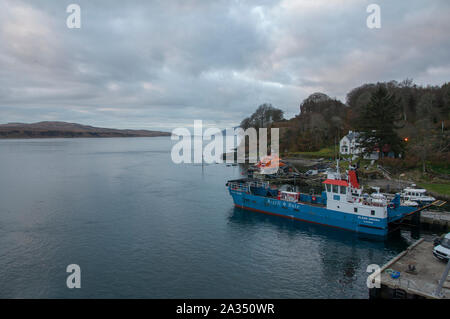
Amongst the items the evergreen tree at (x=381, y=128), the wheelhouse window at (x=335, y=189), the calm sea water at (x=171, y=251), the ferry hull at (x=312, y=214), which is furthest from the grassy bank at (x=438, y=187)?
the wheelhouse window at (x=335, y=189)

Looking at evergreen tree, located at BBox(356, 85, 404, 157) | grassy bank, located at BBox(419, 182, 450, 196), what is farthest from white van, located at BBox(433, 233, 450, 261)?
evergreen tree, located at BBox(356, 85, 404, 157)

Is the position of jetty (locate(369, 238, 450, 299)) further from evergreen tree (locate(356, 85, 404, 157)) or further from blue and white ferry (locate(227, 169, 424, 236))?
evergreen tree (locate(356, 85, 404, 157))

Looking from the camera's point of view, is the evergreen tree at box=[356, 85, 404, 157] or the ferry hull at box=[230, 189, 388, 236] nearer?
the ferry hull at box=[230, 189, 388, 236]

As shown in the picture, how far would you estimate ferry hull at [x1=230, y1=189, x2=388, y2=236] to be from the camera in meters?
30.3

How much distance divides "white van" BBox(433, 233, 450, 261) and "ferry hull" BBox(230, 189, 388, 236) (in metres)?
8.78

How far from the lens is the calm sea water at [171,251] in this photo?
21.0m

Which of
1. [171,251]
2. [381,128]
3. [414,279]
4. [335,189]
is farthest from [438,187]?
[171,251]

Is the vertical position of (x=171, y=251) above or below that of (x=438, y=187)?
below

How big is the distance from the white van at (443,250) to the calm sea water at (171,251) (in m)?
5.34

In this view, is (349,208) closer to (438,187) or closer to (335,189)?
(335,189)

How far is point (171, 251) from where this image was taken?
27234mm

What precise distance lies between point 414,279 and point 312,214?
17020mm

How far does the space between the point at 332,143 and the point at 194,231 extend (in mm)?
78034

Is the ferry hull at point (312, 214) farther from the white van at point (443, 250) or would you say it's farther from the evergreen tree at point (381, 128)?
the evergreen tree at point (381, 128)
